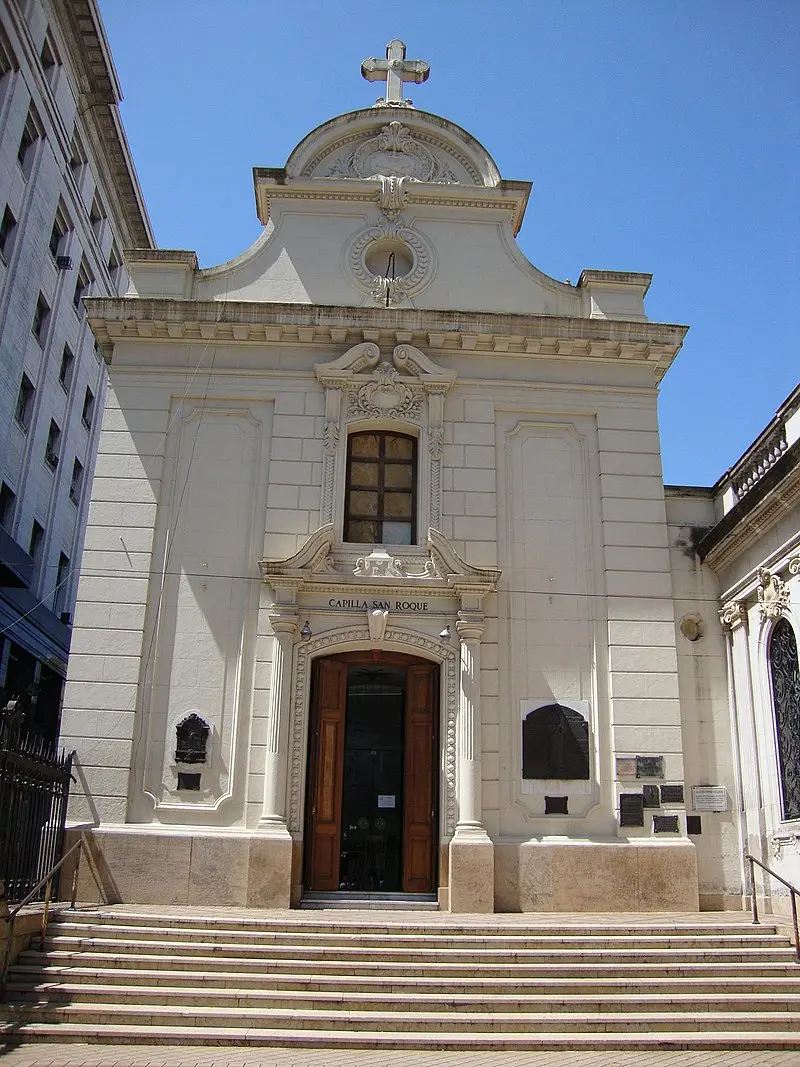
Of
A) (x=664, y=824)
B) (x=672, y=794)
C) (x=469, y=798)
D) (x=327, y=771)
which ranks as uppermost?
(x=327, y=771)

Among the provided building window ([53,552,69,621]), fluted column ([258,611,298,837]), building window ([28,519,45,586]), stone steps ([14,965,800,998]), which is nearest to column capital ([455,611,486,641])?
fluted column ([258,611,298,837])

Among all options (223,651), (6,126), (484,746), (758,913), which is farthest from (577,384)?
(6,126)

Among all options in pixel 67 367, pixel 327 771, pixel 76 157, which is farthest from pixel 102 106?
pixel 327 771

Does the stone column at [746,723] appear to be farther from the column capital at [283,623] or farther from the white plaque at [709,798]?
the column capital at [283,623]

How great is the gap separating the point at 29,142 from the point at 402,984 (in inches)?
1000

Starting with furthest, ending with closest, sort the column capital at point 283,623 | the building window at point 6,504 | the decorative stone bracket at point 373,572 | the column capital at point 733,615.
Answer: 1. the building window at point 6,504
2. the column capital at point 733,615
3. the decorative stone bracket at point 373,572
4. the column capital at point 283,623

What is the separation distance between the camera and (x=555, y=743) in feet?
48.8

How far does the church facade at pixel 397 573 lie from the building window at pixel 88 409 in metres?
18.1

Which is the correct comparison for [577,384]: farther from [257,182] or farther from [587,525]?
[257,182]

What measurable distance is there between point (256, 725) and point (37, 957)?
15.1ft

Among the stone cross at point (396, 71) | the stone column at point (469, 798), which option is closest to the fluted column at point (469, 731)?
the stone column at point (469, 798)

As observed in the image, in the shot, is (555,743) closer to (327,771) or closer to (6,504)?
(327,771)

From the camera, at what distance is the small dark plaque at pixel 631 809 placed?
14477mm

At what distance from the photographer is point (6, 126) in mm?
25375
